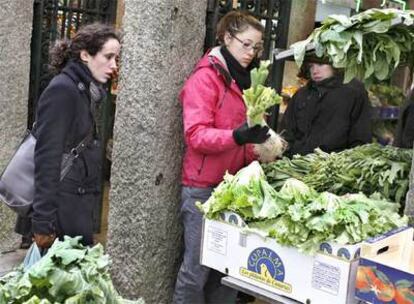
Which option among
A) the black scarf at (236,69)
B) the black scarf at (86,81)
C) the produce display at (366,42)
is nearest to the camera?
the produce display at (366,42)

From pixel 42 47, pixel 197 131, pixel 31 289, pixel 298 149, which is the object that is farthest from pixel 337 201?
pixel 42 47

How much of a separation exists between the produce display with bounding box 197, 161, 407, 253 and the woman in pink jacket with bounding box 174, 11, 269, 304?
1.45ft

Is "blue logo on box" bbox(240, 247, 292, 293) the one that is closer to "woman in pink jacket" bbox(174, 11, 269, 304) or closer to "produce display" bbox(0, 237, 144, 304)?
"woman in pink jacket" bbox(174, 11, 269, 304)

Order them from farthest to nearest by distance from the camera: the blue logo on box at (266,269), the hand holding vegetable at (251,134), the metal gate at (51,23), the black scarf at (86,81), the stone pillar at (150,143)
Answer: the metal gate at (51,23) → the stone pillar at (150,143) → the black scarf at (86,81) → the hand holding vegetable at (251,134) → the blue logo on box at (266,269)

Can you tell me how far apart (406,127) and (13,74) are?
10.1ft

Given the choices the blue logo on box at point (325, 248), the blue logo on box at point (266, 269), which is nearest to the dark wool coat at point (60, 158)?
the blue logo on box at point (266, 269)

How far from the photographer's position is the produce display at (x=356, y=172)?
3.71m

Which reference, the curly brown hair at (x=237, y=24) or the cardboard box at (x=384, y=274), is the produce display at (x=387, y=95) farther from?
the cardboard box at (x=384, y=274)

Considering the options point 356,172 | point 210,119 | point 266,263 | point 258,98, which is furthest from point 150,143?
point 266,263

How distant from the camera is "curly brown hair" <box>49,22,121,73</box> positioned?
3.73 meters

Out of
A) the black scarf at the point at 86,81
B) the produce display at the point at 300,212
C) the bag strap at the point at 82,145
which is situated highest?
the black scarf at the point at 86,81

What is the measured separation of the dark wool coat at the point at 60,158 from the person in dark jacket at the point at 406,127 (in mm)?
2141

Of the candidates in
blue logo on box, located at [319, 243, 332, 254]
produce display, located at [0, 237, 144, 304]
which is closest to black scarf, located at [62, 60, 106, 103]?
produce display, located at [0, 237, 144, 304]

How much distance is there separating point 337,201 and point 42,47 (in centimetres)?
334
